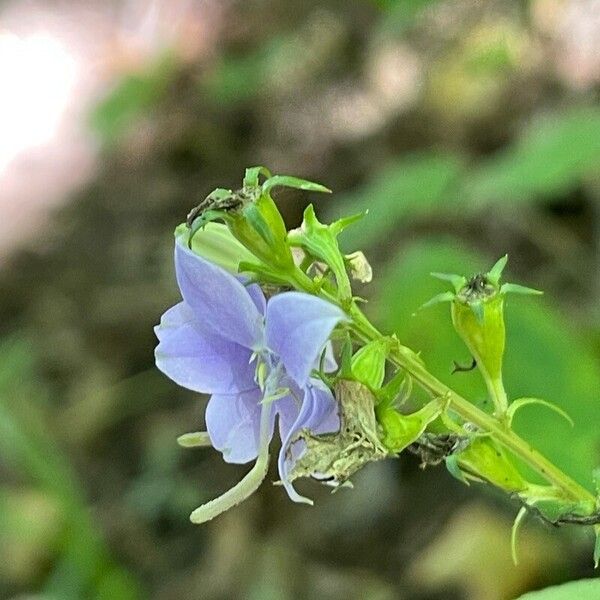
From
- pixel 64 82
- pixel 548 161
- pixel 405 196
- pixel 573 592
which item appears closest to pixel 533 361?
pixel 548 161

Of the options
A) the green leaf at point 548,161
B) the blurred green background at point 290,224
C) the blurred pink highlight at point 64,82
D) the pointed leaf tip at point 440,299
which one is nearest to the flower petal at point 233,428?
the pointed leaf tip at point 440,299

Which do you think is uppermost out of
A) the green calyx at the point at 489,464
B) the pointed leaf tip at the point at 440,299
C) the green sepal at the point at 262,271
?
the green sepal at the point at 262,271

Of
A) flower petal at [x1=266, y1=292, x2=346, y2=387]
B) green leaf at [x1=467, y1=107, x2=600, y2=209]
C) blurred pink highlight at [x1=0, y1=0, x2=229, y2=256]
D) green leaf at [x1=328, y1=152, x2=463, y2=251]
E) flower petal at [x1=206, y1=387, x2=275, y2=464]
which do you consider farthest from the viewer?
blurred pink highlight at [x1=0, y1=0, x2=229, y2=256]

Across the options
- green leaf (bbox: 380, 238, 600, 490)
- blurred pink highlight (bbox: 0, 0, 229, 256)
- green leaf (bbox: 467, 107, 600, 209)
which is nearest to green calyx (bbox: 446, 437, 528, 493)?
green leaf (bbox: 380, 238, 600, 490)

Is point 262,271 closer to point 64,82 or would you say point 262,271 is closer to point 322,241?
point 322,241

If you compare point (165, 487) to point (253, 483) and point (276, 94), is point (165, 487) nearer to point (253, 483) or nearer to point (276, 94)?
point (276, 94)

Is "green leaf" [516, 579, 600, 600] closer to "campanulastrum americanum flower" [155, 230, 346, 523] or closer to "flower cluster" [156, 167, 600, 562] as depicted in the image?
"flower cluster" [156, 167, 600, 562]

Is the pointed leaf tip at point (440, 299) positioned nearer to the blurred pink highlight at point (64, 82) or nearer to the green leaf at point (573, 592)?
the green leaf at point (573, 592)

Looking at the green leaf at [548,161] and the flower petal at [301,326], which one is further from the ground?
the flower petal at [301,326]

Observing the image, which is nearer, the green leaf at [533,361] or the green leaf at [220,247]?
the green leaf at [220,247]
